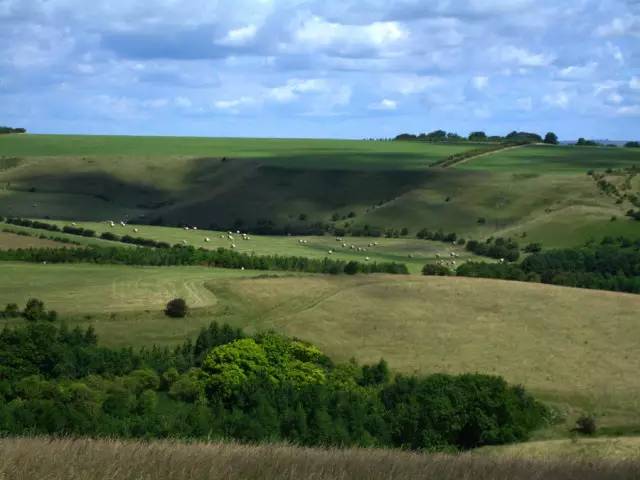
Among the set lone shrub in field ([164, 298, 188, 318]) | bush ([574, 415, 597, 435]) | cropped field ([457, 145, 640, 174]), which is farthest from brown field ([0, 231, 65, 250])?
cropped field ([457, 145, 640, 174])

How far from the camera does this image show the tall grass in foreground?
42.9ft

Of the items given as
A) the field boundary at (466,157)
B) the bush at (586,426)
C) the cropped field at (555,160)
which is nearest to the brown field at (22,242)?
the bush at (586,426)

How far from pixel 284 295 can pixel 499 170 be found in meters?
96.3

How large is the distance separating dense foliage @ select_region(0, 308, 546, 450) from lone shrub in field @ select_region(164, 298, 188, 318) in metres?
4.17

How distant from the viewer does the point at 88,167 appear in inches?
6816

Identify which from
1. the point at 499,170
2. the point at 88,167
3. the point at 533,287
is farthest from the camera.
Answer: the point at 88,167

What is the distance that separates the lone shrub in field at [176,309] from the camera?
60281 mm

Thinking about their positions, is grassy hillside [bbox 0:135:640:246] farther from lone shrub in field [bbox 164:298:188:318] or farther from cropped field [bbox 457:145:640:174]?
lone shrub in field [bbox 164:298:188:318]

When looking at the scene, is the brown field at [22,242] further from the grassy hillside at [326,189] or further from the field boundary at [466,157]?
the field boundary at [466,157]

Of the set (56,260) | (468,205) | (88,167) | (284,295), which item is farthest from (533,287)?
(88,167)

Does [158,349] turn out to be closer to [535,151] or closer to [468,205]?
[468,205]

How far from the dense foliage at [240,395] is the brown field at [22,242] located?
28041mm

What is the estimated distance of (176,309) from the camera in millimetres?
60438

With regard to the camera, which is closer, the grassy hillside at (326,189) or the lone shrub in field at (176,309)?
the lone shrub in field at (176,309)
